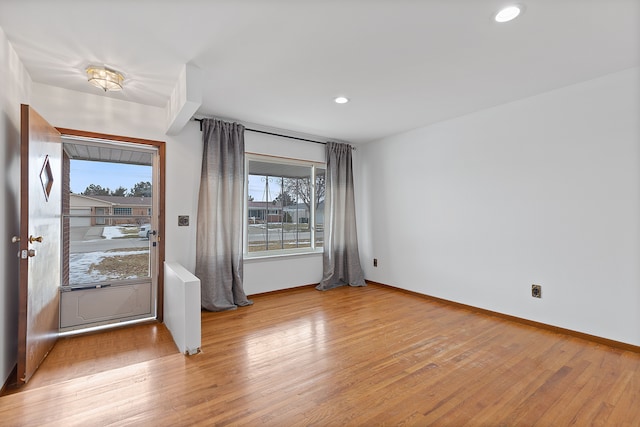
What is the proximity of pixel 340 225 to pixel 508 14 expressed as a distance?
3.46 m

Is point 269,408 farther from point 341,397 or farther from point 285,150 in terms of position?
point 285,150

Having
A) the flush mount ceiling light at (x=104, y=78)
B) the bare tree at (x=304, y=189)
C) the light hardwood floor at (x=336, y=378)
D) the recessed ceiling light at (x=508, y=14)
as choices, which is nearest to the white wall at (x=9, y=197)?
the light hardwood floor at (x=336, y=378)

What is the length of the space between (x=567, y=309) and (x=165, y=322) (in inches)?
162

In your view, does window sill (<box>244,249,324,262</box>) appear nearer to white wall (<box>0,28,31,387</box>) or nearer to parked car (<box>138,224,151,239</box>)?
parked car (<box>138,224,151,239</box>)

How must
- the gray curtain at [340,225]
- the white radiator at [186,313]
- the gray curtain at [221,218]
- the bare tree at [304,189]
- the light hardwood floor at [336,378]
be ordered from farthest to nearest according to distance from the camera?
the gray curtain at [340,225] → the bare tree at [304,189] → the gray curtain at [221,218] → the white radiator at [186,313] → the light hardwood floor at [336,378]

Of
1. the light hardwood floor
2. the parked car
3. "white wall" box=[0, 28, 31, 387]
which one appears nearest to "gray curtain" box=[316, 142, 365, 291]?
the light hardwood floor

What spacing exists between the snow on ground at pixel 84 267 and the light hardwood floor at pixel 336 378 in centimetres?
58

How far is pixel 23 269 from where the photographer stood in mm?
2047

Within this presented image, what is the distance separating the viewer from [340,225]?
489 cm

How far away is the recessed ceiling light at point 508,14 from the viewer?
1794mm

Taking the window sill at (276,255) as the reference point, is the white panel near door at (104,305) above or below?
below

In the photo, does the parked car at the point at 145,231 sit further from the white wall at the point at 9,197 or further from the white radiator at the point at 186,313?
the white wall at the point at 9,197

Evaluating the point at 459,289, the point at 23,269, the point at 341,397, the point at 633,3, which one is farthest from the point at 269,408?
the point at 633,3

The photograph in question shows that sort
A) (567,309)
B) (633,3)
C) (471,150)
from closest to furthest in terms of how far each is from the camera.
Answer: (633,3)
(567,309)
(471,150)
